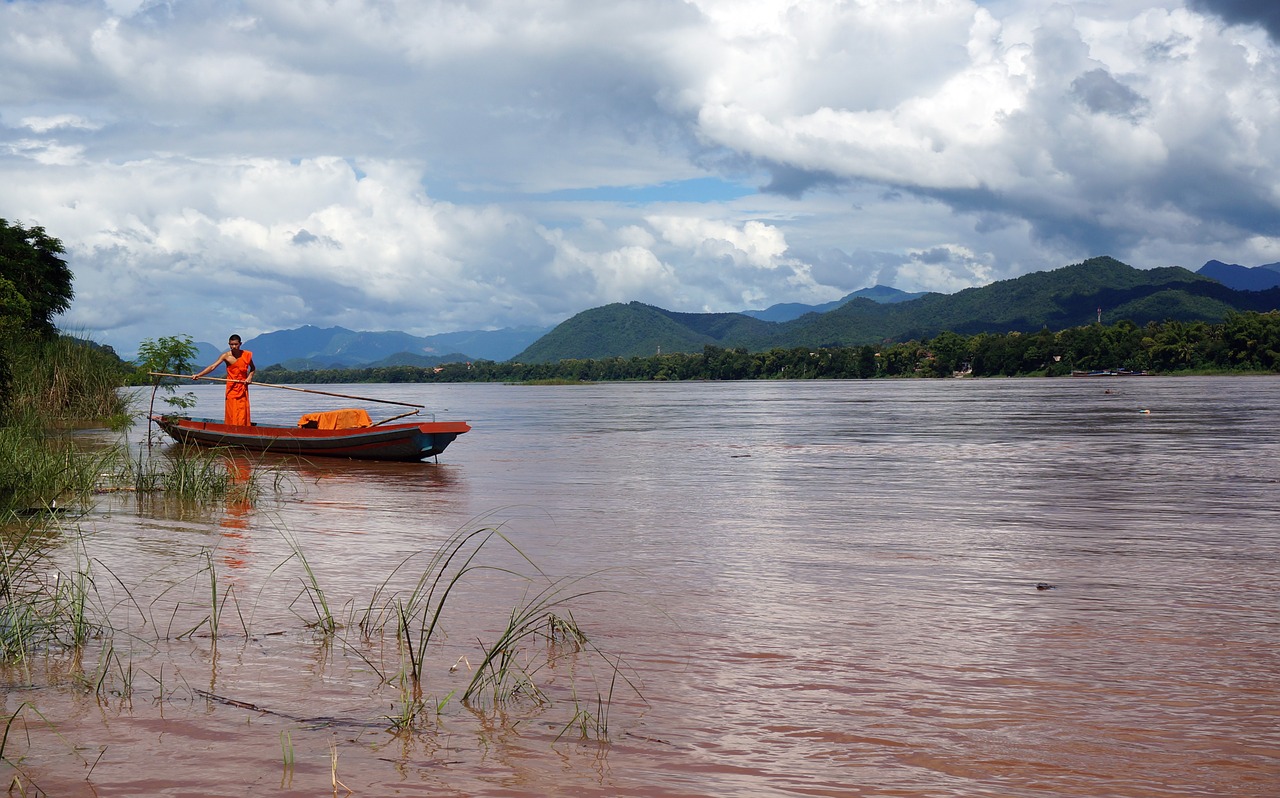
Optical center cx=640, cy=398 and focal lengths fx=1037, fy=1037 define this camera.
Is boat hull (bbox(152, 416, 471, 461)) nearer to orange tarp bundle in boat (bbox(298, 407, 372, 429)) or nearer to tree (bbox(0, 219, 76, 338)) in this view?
orange tarp bundle in boat (bbox(298, 407, 372, 429))

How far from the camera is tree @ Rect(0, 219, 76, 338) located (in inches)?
2067

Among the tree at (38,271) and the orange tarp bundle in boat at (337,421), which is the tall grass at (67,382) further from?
the tree at (38,271)

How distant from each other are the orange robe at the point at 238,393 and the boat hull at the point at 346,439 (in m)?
0.43

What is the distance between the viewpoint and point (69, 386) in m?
32.0

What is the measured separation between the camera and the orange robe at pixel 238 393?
24438 millimetres

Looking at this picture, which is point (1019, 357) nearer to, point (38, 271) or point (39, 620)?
point (38, 271)

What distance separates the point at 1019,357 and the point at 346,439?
4883 inches

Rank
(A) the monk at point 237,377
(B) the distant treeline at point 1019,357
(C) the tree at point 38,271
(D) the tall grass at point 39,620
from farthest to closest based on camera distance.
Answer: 1. (B) the distant treeline at point 1019,357
2. (C) the tree at point 38,271
3. (A) the monk at point 237,377
4. (D) the tall grass at point 39,620

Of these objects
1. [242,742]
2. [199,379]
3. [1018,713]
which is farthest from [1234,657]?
[199,379]

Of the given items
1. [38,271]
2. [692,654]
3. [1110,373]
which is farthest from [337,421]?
[1110,373]

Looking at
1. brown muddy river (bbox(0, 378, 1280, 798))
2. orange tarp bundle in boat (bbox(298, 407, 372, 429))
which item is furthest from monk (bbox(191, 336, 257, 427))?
brown muddy river (bbox(0, 378, 1280, 798))

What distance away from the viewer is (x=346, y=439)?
80.0ft

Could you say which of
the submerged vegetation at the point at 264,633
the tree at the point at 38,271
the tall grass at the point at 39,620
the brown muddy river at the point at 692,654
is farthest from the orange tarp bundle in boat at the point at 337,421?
the tree at the point at 38,271

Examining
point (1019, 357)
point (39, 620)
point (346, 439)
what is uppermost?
point (1019, 357)
